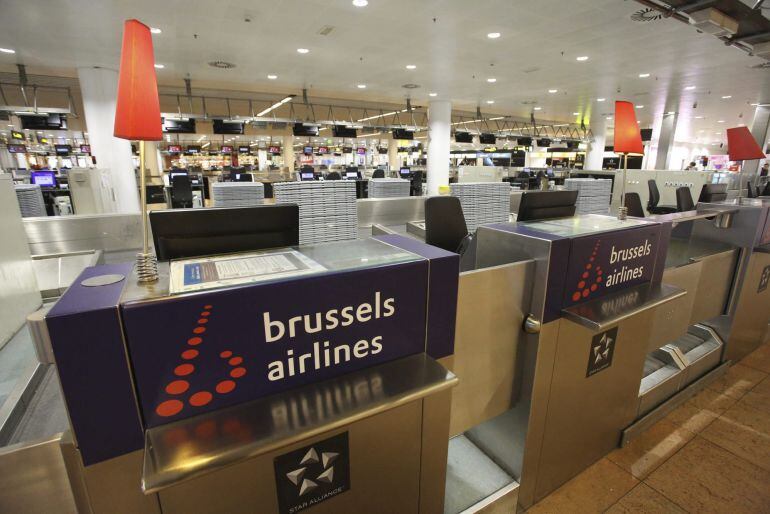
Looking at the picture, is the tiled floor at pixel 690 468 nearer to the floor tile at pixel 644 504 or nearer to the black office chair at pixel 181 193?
the floor tile at pixel 644 504

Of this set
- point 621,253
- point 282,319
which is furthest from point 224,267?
point 621,253

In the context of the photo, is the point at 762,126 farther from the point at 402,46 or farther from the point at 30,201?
the point at 30,201

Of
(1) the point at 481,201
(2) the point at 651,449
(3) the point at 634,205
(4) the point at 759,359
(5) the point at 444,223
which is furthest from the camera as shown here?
(3) the point at 634,205

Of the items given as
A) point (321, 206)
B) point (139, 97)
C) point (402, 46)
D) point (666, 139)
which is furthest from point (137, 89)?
point (666, 139)

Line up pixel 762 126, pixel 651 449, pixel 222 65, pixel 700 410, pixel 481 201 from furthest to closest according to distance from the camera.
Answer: pixel 762 126
pixel 222 65
pixel 481 201
pixel 700 410
pixel 651 449

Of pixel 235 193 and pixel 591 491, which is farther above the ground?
pixel 235 193

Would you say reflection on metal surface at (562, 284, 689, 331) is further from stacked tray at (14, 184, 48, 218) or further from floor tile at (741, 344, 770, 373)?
stacked tray at (14, 184, 48, 218)

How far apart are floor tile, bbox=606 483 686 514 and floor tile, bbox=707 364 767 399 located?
Result: 4.76ft

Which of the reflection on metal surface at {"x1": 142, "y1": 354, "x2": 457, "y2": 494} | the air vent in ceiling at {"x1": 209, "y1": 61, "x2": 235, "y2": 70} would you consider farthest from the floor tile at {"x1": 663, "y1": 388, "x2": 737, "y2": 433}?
the air vent in ceiling at {"x1": 209, "y1": 61, "x2": 235, "y2": 70}

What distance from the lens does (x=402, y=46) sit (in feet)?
19.8

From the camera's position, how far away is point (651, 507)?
6.31 ft

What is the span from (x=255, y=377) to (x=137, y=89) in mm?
774

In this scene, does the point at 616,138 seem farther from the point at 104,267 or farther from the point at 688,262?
the point at 104,267

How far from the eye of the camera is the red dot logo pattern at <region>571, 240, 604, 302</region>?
1706mm
